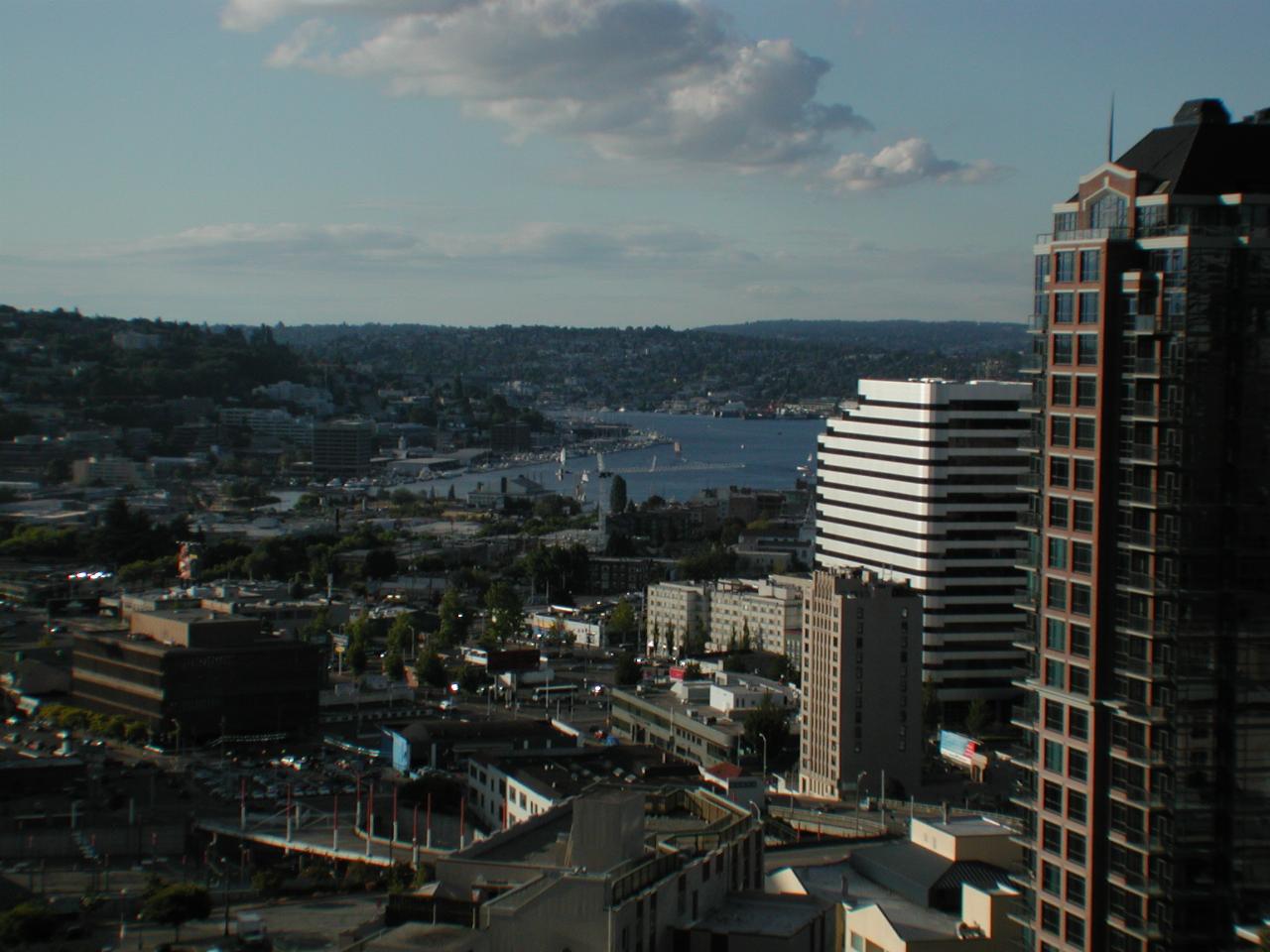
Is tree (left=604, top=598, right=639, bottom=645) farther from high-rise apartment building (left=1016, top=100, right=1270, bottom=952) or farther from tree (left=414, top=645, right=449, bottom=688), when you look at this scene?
high-rise apartment building (left=1016, top=100, right=1270, bottom=952)

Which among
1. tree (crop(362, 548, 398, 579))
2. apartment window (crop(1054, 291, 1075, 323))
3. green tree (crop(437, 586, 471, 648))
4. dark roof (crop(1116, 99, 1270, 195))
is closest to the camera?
dark roof (crop(1116, 99, 1270, 195))

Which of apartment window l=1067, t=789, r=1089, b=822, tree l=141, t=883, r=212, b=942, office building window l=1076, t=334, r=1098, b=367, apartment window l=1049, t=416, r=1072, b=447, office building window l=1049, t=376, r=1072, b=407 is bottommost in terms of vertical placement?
tree l=141, t=883, r=212, b=942

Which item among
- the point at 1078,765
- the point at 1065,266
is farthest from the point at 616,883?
the point at 1065,266

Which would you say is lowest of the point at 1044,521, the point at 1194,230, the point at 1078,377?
the point at 1044,521

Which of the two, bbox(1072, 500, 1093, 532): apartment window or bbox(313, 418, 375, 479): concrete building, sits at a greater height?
bbox(1072, 500, 1093, 532): apartment window

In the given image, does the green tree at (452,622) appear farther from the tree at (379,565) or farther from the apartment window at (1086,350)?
the apartment window at (1086,350)

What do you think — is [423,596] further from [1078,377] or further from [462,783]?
[1078,377]

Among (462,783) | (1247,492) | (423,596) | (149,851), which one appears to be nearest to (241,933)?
(149,851)

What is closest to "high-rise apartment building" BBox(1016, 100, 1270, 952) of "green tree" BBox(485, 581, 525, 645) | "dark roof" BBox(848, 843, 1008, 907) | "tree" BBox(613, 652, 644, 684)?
"dark roof" BBox(848, 843, 1008, 907)
